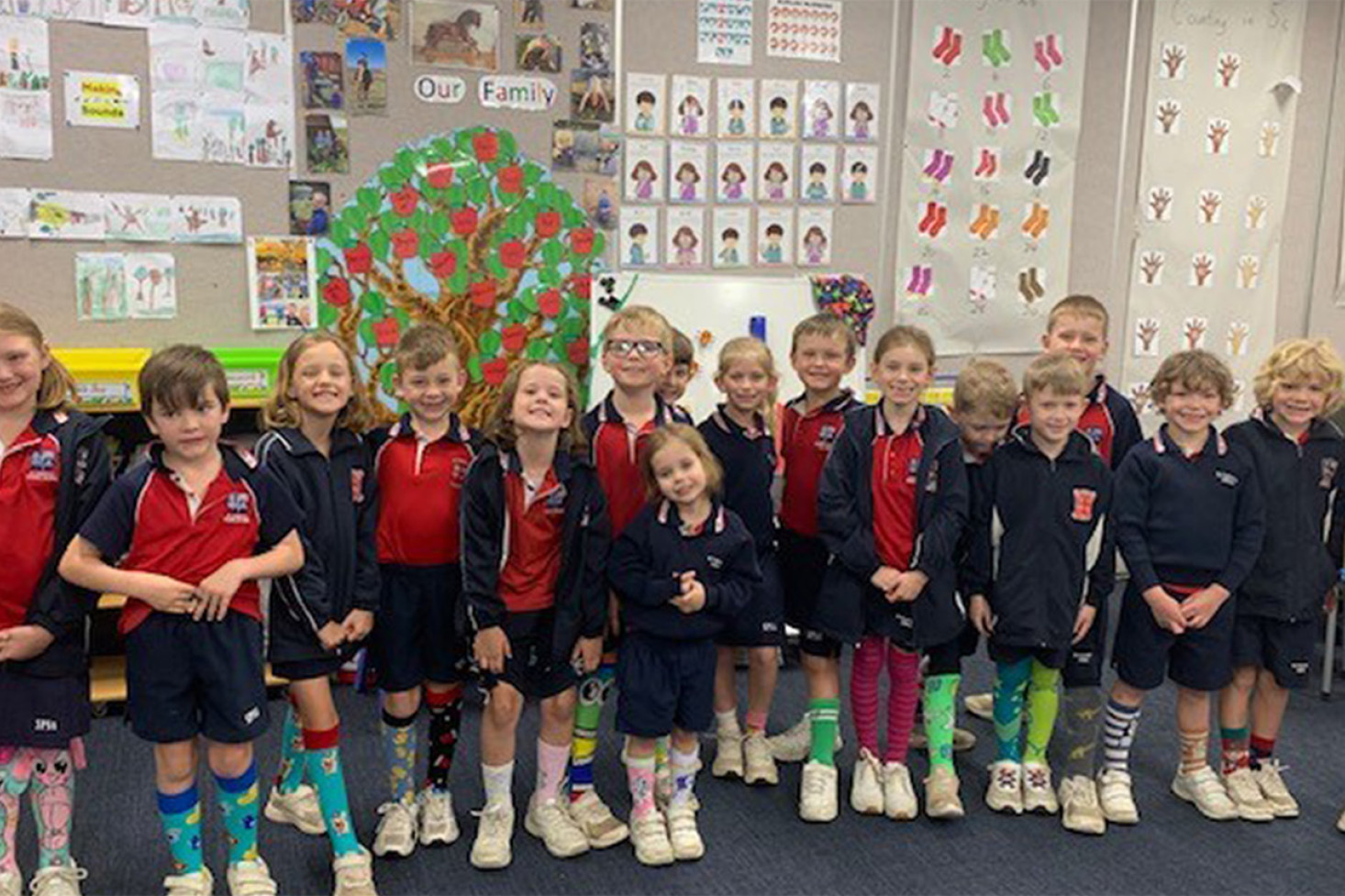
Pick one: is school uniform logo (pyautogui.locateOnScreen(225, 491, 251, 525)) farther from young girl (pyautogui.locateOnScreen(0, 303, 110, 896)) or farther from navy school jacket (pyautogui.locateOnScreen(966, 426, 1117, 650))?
navy school jacket (pyautogui.locateOnScreen(966, 426, 1117, 650))

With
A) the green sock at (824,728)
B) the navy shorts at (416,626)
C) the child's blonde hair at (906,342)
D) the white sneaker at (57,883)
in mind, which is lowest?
the white sneaker at (57,883)

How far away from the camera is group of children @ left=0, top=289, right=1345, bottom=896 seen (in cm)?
210

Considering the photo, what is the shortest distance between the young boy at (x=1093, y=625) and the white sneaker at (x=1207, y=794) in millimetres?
245

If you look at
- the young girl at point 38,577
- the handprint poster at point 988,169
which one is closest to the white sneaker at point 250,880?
the young girl at point 38,577

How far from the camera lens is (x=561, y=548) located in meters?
2.40

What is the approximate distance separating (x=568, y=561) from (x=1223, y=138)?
3.83 m

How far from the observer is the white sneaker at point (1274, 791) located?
2.79 m

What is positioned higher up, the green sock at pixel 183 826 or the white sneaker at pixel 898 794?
the green sock at pixel 183 826

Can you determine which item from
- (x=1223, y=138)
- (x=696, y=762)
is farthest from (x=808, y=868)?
(x=1223, y=138)

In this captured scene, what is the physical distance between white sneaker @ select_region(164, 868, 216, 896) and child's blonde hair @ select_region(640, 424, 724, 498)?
119 centimetres

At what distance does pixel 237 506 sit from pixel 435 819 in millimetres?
889

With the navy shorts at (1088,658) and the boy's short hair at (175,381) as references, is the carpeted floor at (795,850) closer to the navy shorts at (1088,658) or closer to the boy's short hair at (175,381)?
the navy shorts at (1088,658)

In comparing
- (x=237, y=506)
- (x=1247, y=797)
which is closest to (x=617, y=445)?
(x=237, y=506)

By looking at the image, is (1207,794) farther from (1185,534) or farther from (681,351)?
(681,351)
